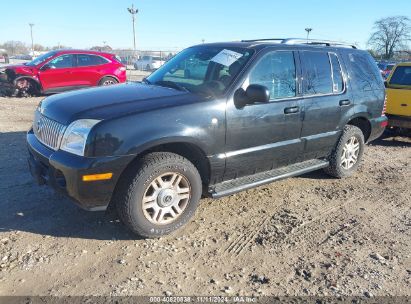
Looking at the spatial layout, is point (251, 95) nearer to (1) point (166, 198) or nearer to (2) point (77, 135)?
(1) point (166, 198)

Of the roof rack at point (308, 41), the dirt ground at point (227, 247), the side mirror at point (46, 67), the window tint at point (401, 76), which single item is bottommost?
the dirt ground at point (227, 247)

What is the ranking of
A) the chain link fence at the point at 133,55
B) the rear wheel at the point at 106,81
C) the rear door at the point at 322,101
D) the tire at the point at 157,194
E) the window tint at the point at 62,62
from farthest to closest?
1. the chain link fence at the point at 133,55
2. the rear wheel at the point at 106,81
3. the window tint at the point at 62,62
4. the rear door at the point at 322,101
5. the tire at the point at 157,194

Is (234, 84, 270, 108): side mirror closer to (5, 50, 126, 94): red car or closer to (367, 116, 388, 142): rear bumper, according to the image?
(367, 116, 388, 142): rear bumper

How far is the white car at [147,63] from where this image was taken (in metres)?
37.6

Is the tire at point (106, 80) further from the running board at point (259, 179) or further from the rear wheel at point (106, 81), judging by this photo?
the running board at point (259, 179)

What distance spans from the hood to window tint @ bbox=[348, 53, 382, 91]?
277cm

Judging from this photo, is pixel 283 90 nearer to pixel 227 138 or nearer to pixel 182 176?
pixel 227 138

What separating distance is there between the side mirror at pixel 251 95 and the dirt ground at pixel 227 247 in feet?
4.26

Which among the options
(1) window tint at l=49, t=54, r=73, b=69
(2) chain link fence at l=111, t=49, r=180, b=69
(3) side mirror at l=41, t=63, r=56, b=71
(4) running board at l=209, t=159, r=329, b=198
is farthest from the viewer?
(2) chain link fence at l=111, t=49, r=180, b=69

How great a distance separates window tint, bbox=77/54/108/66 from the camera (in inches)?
528

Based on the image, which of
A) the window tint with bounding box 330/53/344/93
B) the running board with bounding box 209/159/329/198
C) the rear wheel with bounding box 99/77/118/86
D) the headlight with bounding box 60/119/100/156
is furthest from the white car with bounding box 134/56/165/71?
the headlight with bounding box 60/119/100/156

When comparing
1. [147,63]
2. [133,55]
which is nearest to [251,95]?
[133,55]

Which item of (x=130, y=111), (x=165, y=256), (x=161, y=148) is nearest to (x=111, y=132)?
(x=130, y=111)

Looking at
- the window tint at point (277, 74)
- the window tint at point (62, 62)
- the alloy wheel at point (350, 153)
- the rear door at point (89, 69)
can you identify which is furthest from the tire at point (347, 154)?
the window tint at point (62, 62)
